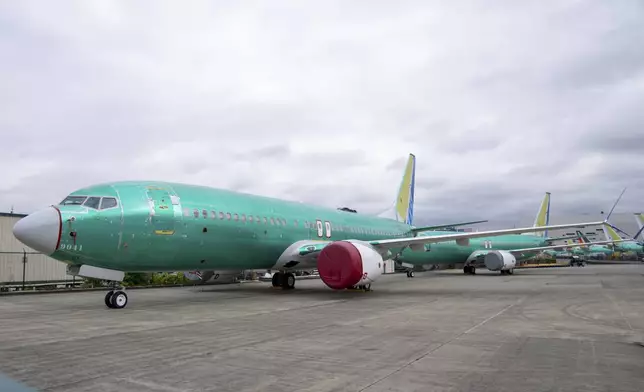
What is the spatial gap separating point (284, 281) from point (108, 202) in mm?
10009

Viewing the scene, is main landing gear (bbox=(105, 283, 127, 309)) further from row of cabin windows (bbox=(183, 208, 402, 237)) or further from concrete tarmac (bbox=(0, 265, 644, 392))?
row of cabin windows (bbox=(183, 208, 402, 237))

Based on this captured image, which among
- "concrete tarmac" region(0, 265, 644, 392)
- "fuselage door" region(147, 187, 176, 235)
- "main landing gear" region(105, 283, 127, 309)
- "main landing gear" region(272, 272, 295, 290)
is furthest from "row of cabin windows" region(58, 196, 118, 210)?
"main landing gear" region(272, 272, 295, 290)

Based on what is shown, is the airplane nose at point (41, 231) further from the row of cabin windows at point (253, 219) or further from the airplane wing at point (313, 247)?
the airplane wing at point (313, 247)

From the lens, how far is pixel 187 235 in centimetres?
1367

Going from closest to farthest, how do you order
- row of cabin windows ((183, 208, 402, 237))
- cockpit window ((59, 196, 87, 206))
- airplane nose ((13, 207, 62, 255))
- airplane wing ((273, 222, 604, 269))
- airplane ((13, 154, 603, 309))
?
airplane nose ((13, 207, 62, 255))
airplane ((13, 154, 603, 309))
cockpit window ((59, 196, 87, 206))
row of cabin windows ((183, 208, 402, 237))
airplane wing ((273, 222, 604, 269))

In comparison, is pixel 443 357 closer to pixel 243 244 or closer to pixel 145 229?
pixel 145 229

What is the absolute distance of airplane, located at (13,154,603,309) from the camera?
11438 mm

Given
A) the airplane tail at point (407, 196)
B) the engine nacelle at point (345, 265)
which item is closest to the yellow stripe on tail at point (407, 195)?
the airplane tail at point (407, 196)

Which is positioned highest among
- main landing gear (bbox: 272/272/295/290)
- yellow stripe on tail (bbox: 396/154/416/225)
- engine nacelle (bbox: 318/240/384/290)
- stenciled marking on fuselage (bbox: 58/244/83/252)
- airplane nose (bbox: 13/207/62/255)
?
yellow stripe on tail (bbox: 396/154/416/225)

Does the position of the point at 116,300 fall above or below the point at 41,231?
below

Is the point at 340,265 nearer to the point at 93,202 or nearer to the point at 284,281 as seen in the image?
the point at 284,281

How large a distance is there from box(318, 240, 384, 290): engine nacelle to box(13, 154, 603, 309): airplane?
3 cm

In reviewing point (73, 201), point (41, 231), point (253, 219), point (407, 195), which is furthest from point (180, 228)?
point (407, 195)

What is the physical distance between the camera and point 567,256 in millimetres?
75750
